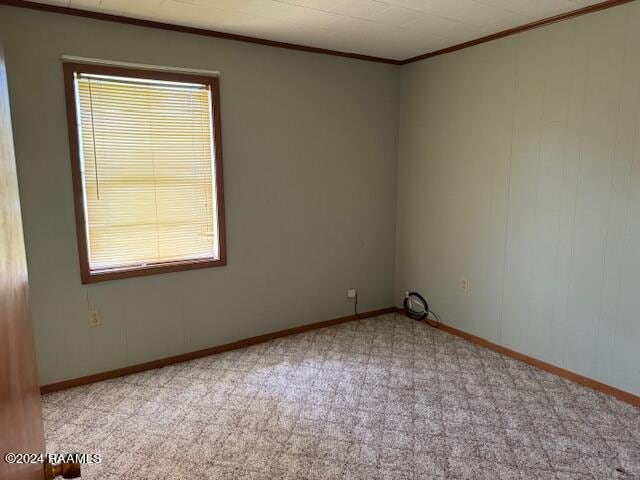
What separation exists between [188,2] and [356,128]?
5.90 ft

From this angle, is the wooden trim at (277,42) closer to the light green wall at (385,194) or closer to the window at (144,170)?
the light green wall at (385,194)

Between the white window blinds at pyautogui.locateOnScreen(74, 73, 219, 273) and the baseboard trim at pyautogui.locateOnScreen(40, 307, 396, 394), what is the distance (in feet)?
2.38

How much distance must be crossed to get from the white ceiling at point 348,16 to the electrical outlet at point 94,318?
1.93 m

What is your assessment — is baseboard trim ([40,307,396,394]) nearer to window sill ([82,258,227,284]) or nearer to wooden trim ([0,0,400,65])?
window sill ([82,258,227,284])

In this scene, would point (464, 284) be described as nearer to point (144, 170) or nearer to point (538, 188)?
point (538, 188)

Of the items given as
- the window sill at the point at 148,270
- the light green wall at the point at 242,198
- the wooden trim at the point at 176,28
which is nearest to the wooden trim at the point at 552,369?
the light green wall at the point at 242,198

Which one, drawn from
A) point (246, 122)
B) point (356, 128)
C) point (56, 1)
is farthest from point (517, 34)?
point (56, 1)

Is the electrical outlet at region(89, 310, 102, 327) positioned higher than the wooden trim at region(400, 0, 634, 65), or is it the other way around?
the wooden trim at region(400, 0, 634, 65)

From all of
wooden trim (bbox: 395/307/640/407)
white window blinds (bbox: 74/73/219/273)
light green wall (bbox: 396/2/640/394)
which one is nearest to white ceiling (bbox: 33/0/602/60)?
light green wall (bbox: 396/2/640/394)

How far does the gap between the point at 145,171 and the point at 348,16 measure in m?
1.73

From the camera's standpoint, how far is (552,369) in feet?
10.2

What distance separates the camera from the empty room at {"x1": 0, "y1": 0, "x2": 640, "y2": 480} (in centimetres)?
242

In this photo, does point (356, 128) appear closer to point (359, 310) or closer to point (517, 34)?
point (517, 34)

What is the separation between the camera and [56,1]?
8.38ft
